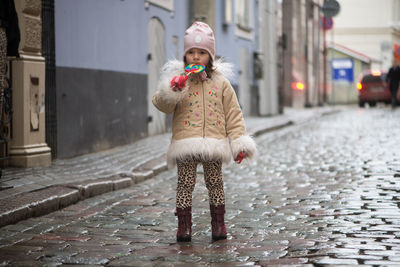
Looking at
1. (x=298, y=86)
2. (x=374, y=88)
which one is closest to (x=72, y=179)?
(x=298, y=86)

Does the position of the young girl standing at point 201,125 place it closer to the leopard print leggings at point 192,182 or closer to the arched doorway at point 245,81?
the leopard print leggings at point 192,182

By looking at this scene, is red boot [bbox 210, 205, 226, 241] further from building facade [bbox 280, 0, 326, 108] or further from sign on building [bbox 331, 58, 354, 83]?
sign on building [bbox 331, 58, 354, 83]

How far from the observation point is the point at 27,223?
241 inches

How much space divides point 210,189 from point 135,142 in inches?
321

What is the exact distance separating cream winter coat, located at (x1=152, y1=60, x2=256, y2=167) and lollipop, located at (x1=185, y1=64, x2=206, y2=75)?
0.37ft

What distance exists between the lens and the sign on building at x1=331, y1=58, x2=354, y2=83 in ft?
121

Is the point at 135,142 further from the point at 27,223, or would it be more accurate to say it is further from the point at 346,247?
the point at 346,247

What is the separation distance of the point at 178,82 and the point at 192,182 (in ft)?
2.41

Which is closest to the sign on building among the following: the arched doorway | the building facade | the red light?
the building facade

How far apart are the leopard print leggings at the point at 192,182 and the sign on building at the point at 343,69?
32176mm

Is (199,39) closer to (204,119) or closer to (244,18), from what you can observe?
(204,119)

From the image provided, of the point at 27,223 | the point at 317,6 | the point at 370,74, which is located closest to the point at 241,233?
the point at 27,223

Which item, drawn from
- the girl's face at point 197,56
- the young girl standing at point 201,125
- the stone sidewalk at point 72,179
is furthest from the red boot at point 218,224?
the stone sidewalk at point 72,179

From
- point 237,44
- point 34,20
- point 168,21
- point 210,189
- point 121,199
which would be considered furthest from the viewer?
point 237,44
